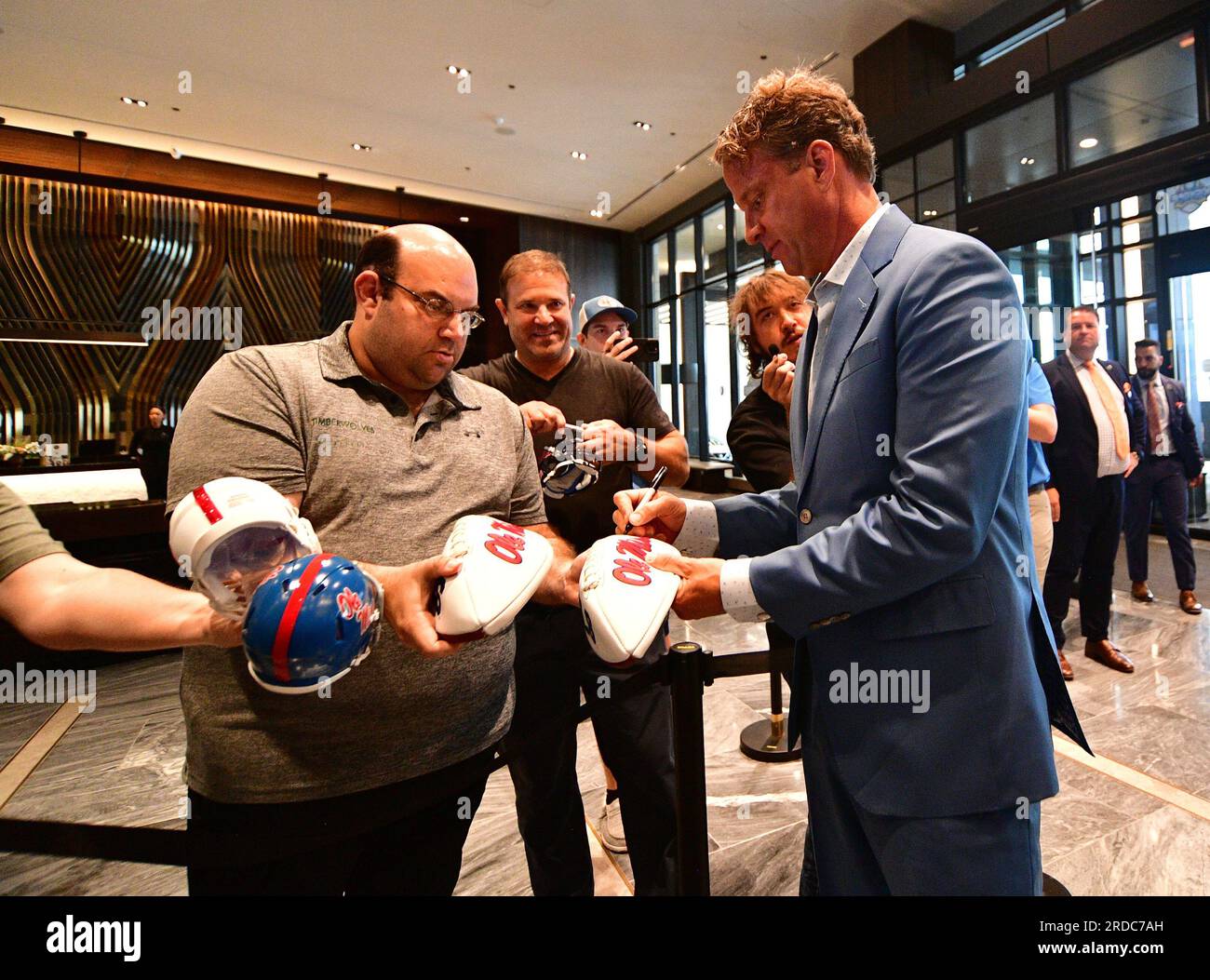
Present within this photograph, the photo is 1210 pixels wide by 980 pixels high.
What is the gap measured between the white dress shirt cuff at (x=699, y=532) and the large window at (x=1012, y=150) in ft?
18.8

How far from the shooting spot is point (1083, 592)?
150 inches

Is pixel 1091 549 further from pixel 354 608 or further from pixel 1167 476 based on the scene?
pixel 354 608

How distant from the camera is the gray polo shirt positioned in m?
1.10

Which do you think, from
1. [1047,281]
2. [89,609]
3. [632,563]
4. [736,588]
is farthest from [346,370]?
[1047,281]

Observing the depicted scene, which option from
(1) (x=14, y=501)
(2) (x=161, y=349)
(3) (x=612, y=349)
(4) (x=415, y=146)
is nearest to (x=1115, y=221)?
Answer: (3) (x=612, y=349)

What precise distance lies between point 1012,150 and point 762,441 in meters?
5.28

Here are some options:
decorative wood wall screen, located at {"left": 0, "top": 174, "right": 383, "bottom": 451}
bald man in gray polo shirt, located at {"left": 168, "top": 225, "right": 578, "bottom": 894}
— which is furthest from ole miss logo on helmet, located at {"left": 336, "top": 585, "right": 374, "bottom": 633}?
decorative wood wall screen, located at {"left": 0, "top": 174, "right": 383, "bottom": 451}

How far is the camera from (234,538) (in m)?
0.89

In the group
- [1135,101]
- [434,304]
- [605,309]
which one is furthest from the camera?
[1135,101]

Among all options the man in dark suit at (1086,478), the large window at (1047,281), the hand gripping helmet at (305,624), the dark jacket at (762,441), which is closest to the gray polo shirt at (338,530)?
the hand gripping helmet at (305,624)

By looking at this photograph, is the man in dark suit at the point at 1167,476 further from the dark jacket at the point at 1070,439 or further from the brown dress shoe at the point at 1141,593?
the dark jacket at the point at 1070,439

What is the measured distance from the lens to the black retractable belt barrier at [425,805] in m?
0.94
